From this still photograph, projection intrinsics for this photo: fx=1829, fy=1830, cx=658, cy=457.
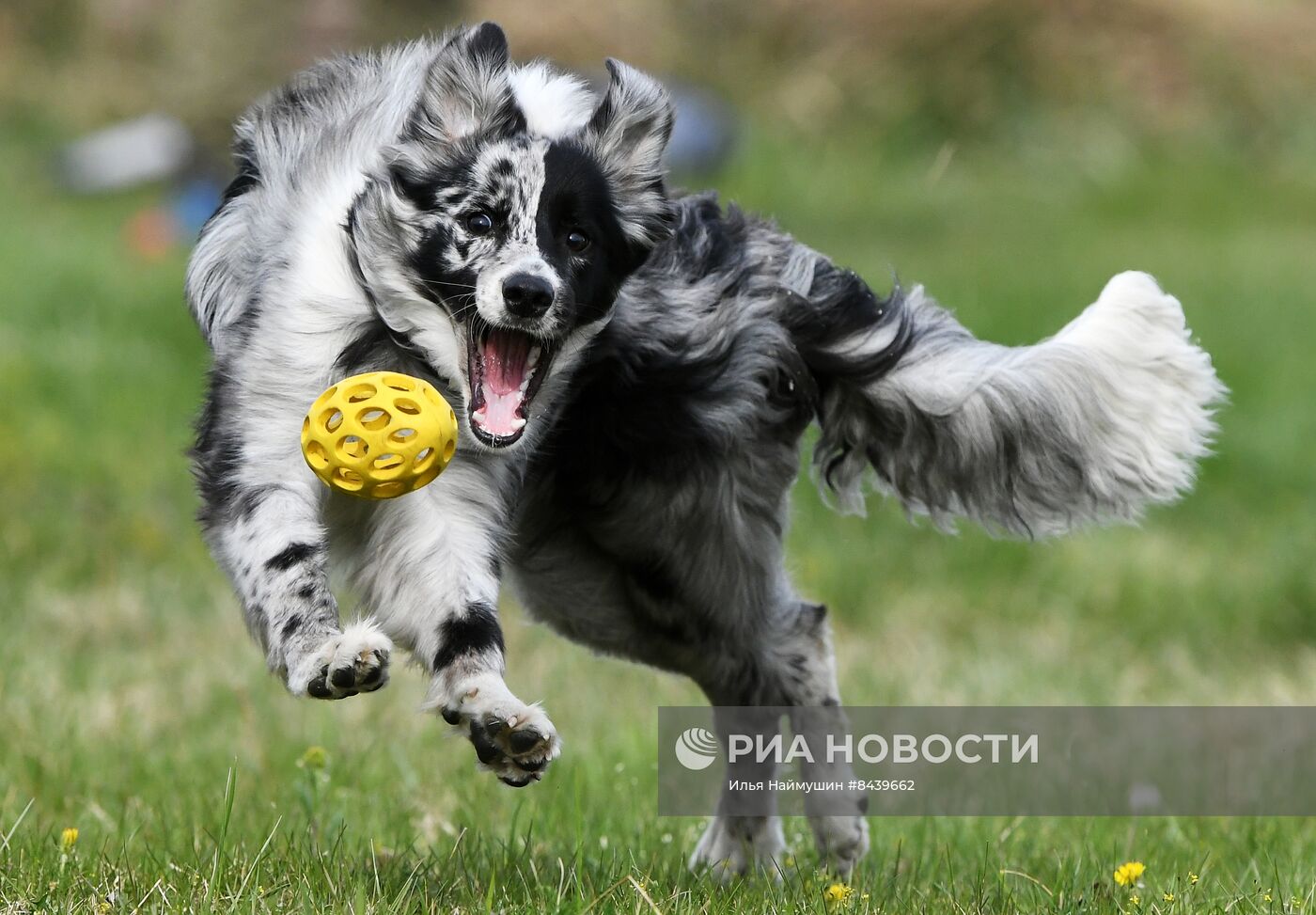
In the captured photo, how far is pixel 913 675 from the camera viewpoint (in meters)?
7.00

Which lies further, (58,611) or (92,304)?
(92,304)

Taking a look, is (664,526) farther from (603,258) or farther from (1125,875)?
Answer: (1125,875)

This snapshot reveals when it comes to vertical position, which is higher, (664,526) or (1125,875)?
(664,526)

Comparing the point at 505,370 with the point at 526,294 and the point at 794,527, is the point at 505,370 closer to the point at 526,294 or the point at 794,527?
the point at 526,294

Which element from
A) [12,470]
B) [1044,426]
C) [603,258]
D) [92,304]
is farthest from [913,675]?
[92,304]

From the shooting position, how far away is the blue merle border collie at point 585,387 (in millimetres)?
3934

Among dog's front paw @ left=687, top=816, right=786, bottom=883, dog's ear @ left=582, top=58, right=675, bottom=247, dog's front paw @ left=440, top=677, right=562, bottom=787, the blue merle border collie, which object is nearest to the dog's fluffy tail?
the blue merle border collie

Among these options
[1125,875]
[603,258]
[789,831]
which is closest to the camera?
[1125,875]

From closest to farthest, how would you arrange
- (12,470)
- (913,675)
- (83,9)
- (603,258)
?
(603,258)
(913,675)
(12,470)
(83,9)

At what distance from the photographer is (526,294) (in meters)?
3.88

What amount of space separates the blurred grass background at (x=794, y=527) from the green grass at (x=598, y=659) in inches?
0.9

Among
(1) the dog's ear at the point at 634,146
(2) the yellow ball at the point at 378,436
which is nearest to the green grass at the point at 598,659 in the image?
(2) the yellow ball at the point at 378,436

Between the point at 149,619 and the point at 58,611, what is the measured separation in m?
0.35

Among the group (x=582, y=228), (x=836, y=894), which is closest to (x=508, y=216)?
(x=582, y=228)
